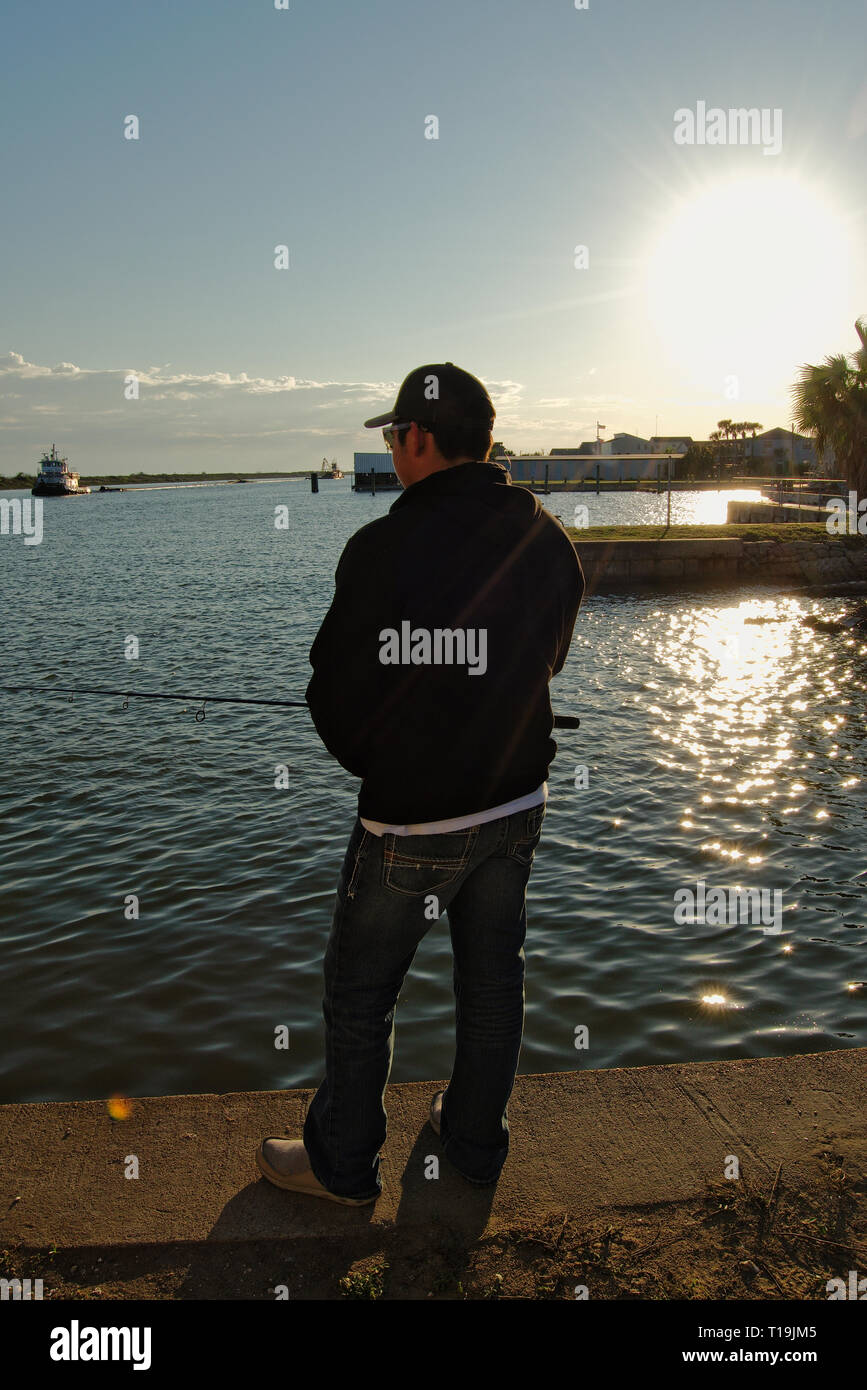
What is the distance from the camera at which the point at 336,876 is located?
278 inches

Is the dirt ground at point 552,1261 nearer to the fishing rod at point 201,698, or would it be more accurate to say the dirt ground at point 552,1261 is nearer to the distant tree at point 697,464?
the fishing rod at point 201,698

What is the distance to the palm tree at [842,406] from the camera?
30891 mm

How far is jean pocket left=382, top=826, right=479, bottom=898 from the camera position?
2.56 metres

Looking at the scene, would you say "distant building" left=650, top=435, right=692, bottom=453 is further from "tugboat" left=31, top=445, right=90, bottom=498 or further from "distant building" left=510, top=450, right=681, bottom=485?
"tugboat" left=31, top=445, right=90, bottom=498

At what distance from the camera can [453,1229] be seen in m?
2.67

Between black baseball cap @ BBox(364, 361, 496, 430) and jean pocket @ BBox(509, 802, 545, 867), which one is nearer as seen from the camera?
black baseball cap @ BBox(364, 361, 496, 430)

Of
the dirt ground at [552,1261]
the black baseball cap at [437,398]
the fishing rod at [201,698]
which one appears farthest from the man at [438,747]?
the fishing rod at [201,698]

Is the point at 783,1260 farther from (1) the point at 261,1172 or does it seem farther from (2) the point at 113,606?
(2) the point at 113,606

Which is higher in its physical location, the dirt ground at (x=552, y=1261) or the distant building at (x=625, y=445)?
the distant building at (x=625, y=445)

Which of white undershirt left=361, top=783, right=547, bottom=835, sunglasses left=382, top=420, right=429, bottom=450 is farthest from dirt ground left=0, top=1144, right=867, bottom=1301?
sunglasses left=382, top=420, right=429, bottom=450

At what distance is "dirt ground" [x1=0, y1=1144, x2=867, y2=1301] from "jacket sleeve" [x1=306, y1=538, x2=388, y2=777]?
133cm

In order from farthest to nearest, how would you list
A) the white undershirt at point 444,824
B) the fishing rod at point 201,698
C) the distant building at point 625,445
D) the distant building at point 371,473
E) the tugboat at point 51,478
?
the distant building at point 625,445, the distant building at point 371,473, the tugboat at point 51,478, the fishing rod at point 201,698, the white undershirt at point 444,824

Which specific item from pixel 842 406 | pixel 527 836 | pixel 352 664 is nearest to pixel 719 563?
pixel 842 406

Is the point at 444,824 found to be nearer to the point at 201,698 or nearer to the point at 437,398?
the point at 437,398
